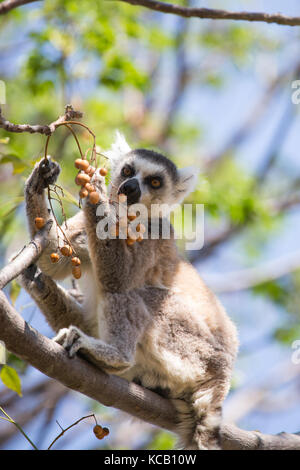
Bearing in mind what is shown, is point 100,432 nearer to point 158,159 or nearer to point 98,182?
point 98,182

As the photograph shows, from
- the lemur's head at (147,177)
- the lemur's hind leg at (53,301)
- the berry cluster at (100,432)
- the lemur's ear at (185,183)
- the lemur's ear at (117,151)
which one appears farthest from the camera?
the lemur's ear at (185,183)

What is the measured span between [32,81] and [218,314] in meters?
4.27

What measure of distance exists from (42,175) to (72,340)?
1.23 metres

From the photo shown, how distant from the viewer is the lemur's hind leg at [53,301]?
185 inches

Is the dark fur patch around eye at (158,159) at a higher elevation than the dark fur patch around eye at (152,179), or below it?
higher

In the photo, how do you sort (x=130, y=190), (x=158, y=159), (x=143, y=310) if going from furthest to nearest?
(x=158, y=159), (x=130, y=190), (x=143, y=310)

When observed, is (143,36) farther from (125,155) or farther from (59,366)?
(59,366)

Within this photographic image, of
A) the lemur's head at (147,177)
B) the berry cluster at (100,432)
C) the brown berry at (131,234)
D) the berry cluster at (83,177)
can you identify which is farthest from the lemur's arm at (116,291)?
the berry cluster at (83,177)

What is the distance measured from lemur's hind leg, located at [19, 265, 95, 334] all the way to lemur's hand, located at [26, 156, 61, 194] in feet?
2.63

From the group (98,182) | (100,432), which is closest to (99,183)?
(98,182)

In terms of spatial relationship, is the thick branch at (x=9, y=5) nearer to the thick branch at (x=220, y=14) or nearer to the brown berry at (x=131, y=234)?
the thick branch at (x=220, y=14)

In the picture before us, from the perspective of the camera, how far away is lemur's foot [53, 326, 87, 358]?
150 inches

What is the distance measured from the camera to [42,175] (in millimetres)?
4066

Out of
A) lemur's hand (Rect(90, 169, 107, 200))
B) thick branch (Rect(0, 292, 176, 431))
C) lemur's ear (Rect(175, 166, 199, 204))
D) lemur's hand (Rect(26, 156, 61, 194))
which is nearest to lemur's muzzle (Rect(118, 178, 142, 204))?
lemur's hand (Rect(90, 169, 107, 200))
